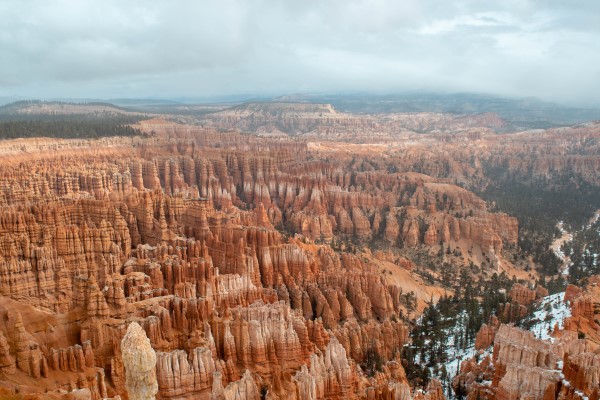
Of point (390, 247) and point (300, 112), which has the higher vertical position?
point (300, 112)

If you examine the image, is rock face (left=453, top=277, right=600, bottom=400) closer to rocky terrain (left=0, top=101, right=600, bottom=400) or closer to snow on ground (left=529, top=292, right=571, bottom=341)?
rocky terrain (left=0, top=101, right=600, bottom=400)

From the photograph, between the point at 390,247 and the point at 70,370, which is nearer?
Answer: the point at 70,370

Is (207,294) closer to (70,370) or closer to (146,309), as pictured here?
(146,309)

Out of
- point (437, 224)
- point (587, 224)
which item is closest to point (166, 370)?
point (437, 224)

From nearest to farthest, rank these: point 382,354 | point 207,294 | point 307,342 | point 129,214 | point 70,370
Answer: point 70,370
point 307,342
point 207,294
point 382,354
point 129,214

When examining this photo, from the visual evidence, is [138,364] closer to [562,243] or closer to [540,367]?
[540,367]

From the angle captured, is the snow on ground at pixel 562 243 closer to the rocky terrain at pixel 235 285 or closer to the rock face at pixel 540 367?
the rocky terrain at pixel 235 285

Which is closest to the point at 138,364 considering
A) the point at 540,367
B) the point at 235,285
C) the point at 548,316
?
the point at 540,367

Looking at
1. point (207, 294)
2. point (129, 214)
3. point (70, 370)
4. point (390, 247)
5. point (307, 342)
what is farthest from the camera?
point (390, 247)
